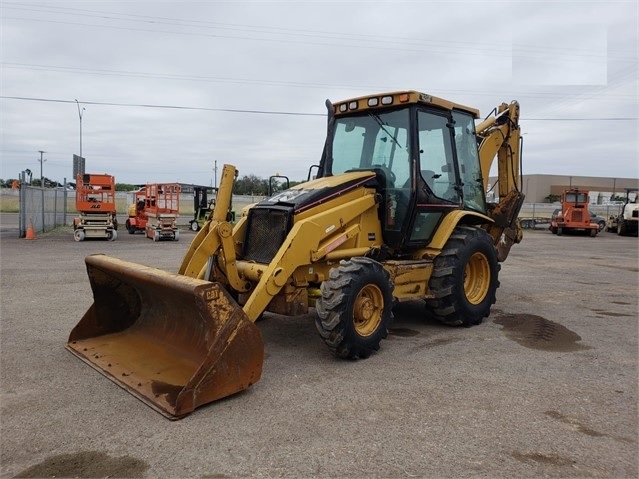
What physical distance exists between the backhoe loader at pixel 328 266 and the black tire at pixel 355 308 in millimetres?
14

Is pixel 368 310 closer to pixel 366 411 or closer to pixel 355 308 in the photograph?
pixel 355 308

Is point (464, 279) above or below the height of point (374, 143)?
below

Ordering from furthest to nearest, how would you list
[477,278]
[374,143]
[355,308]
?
[477,278] < [374,143] < [355,308]

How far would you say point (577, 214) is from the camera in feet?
86.8

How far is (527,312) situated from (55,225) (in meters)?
22.9

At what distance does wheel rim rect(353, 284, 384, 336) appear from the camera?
17.1 feet

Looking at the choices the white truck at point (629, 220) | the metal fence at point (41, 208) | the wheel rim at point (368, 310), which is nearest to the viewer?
the wheel rim at point (368, 310)

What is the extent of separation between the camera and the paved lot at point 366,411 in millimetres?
3232

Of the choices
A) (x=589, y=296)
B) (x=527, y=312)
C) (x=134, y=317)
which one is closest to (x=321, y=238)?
(x=134, y=317)

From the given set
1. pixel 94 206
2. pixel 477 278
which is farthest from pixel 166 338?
pixel 94 206

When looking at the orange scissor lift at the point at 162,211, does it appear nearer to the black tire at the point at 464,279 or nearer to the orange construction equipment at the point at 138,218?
the orange construction equipment at the point at 138,218

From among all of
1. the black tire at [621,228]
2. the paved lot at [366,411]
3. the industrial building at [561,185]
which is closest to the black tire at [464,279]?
the paved lot at [366,411]

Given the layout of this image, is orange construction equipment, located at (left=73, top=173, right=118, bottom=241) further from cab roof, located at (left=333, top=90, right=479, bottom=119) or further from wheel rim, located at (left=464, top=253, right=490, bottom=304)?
wheel rim, located at (left=464, top=253, right=490, bottom=304)

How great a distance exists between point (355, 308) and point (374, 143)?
7.75 ft
